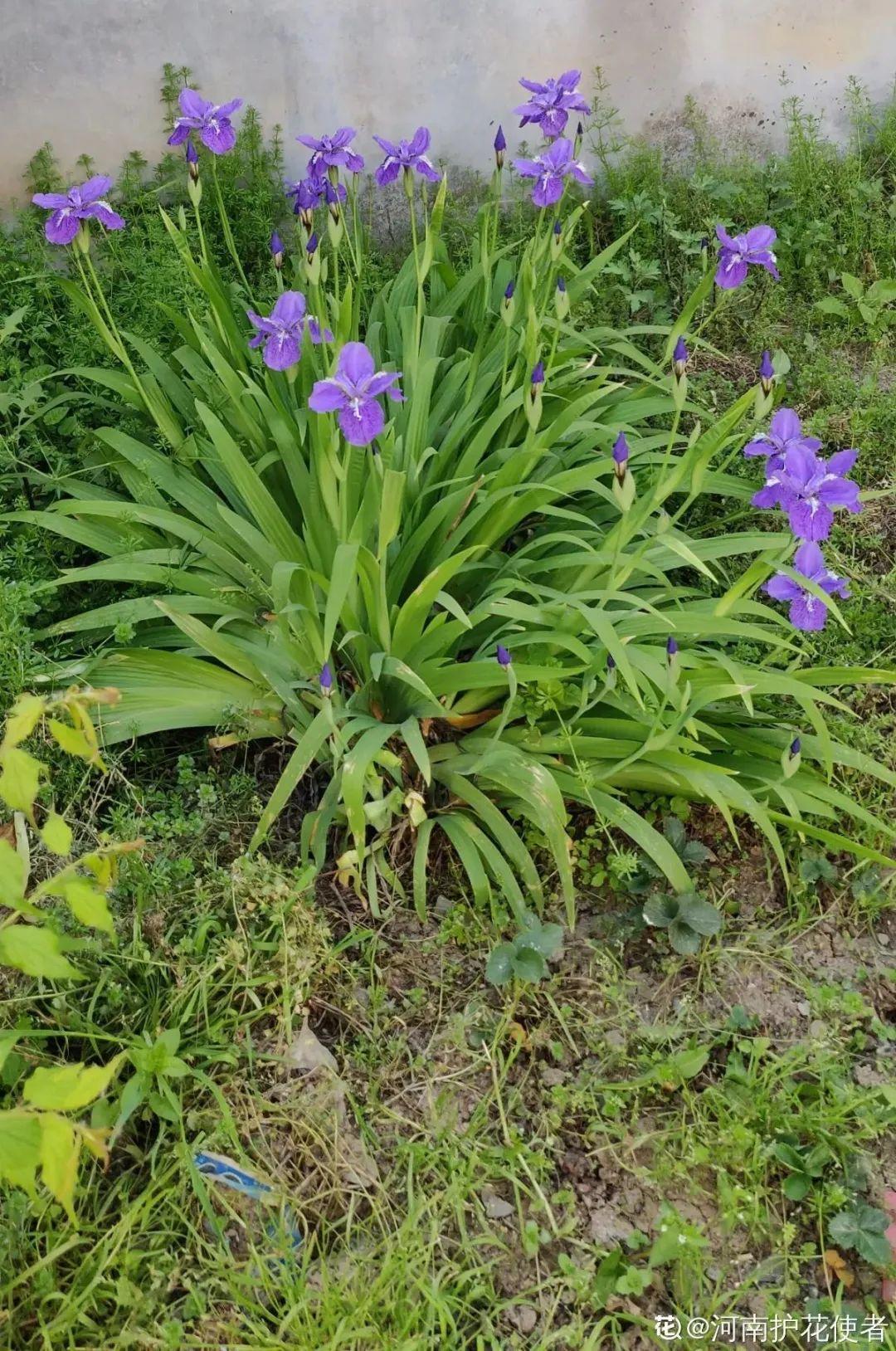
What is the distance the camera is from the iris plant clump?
6.38 feet

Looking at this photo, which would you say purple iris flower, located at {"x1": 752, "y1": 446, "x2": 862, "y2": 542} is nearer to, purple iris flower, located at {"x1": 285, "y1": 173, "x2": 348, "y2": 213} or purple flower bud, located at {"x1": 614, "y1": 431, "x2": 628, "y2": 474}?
purple flower bud, located at {"x1": 614, "y1": 431, "x2": 628, "y2": 474}

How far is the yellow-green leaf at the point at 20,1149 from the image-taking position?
1.07 meters

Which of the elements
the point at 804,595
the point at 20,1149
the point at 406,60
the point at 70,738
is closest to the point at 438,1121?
the point at 20,1149

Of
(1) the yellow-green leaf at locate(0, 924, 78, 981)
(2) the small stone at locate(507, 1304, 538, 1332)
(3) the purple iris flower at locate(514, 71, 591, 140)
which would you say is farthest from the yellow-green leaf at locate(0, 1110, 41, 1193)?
(3) the purple iris flower at locate(514, 71, 591, 140)

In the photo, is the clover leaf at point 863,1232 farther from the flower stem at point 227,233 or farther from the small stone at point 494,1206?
the flower stem at point 227,233

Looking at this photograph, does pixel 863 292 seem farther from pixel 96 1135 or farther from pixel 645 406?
pixel 96 1135

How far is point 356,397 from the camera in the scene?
170cm

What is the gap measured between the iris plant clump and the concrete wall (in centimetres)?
118

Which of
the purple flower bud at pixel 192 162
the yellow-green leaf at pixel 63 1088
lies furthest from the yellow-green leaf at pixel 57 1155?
the purple flower bud at pixel 192 162

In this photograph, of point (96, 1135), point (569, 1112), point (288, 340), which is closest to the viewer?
point (96, 1135)

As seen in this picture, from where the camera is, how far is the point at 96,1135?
3.85ft

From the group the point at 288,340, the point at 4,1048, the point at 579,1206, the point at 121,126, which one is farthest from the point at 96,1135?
the point at 121,126

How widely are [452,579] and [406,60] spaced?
208 cm

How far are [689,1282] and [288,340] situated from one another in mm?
1710
